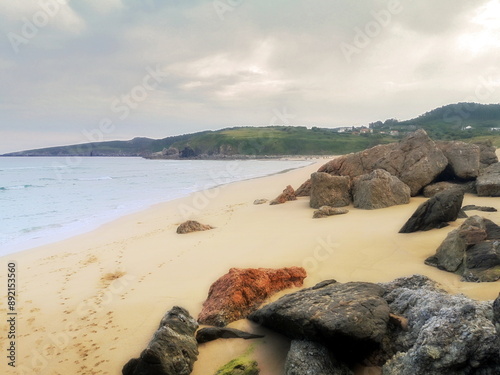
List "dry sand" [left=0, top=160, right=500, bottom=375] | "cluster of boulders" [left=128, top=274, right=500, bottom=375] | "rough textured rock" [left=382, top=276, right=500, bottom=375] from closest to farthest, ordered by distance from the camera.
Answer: "rough textured rock" [left=382, top=276, right=500, bottom=375], "cluster of boulders" [left=128, top=274, right=500, bottom=375], "dry sand" [left=0, top=160, right=500, bottom=375]

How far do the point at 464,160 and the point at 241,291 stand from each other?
43.0ft

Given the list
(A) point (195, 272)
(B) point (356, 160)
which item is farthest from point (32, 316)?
(B) point (356, 160)

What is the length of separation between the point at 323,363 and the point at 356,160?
1455 centimetres

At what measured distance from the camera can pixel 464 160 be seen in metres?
14.5

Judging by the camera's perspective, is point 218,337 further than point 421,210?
No

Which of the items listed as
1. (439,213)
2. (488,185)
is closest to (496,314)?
(439,213)

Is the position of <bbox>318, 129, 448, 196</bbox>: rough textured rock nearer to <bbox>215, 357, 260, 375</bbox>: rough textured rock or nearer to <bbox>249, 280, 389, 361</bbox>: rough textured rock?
<bbox>249, 280, 389, 361</bbox>: rough textured rock

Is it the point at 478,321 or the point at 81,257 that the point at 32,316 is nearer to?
the point at 81,257

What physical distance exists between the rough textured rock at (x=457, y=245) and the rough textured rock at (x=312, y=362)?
3.47m

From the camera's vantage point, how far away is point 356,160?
17.2 meters

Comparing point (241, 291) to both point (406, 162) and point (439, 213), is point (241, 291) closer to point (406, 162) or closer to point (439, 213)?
point (439, 213)

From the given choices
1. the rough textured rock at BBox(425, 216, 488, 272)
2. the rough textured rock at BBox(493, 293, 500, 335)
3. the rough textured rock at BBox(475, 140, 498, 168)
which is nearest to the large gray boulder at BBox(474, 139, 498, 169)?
the rough textured rock at BBox(475, 140, 498, 168)

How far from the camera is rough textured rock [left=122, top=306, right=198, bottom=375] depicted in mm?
4059

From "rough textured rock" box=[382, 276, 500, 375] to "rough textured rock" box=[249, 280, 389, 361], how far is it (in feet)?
1.16
